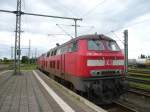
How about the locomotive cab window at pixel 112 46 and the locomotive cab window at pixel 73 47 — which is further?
the locomotive cab window at pixel 73 47

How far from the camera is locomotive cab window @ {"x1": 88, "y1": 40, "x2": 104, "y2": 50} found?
12.2 metres

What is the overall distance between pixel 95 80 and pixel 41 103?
11.5 ft

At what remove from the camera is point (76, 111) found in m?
7.66

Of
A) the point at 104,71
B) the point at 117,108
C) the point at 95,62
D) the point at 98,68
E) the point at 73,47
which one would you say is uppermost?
the point at 73,47

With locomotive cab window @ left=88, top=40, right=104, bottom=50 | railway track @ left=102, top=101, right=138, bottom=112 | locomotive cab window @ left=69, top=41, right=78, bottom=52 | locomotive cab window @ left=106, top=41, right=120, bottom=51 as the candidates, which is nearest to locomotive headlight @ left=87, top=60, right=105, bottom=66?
locomotive cab window @ left=88, top=40, right=104, bottom=50

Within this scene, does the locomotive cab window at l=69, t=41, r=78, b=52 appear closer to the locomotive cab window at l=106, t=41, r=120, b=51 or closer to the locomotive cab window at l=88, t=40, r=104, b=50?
the locomotive cab window at l=88, t=40, r=104, b=50

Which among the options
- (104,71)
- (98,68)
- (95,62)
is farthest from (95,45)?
(104,71)

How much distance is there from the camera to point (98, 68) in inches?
468

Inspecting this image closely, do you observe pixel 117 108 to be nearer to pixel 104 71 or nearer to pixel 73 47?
pixel 104 71

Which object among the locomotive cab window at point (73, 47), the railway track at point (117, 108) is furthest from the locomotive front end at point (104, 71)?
the locomotive cab window at point (73, 47)

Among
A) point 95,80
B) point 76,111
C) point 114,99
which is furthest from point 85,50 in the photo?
point 76,111

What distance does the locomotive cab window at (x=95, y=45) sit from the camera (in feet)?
40.1

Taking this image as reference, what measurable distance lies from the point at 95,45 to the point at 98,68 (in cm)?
118

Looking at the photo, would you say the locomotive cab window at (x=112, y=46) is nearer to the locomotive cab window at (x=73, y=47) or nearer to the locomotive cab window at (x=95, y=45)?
the locomotive cab window at (x=95, y=45)
